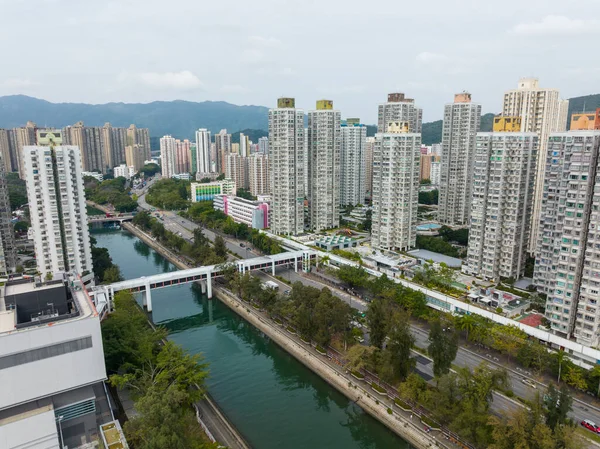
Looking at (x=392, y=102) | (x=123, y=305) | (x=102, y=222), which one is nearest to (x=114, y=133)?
(x=102, y=222)

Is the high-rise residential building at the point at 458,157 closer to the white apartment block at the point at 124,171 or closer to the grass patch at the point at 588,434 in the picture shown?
the grass patch at the point at 588,434

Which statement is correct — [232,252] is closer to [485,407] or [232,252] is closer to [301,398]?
[301,398]

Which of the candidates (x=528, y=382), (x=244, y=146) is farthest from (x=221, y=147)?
(x=528, y=382)

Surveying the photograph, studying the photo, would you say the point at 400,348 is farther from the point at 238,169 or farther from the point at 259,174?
the point at 238,169

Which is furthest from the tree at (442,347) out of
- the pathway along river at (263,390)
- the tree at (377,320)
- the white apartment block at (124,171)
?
the white apartment block at (124,171)

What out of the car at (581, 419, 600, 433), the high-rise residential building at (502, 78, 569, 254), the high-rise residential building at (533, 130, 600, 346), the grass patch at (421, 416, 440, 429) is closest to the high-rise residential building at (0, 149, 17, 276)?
the grass patch at (421, 416, 440, 429)

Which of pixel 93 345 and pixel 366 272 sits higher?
pixel 93 345
